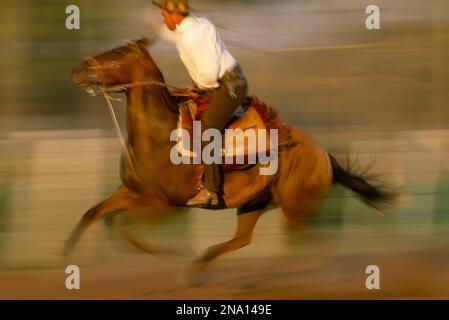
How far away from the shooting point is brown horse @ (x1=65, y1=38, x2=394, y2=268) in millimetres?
8398

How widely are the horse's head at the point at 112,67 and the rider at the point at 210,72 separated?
32 centimetres

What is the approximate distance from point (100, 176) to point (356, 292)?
198cm

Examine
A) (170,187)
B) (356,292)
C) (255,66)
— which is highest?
(255,66)

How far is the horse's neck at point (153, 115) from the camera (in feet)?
27.5

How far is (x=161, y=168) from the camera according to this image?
8398 millimetres

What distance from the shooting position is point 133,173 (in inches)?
332

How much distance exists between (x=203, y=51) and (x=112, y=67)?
0.63 metres

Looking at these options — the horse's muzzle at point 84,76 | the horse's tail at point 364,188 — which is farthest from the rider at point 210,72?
the horse's tail at point 364,188

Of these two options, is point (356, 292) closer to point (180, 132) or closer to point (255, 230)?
point (255, 230)

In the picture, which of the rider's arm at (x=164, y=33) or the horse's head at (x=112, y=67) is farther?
the rider's arm at (x=164, y=33)

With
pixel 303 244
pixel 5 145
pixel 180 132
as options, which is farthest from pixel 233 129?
pixel 5 145

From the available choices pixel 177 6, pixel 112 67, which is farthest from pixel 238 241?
pixel 177 6

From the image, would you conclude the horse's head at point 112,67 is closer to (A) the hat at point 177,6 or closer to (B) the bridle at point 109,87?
(B) the bridle at point 109,87

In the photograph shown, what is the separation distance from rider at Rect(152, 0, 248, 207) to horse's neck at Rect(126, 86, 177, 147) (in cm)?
26
